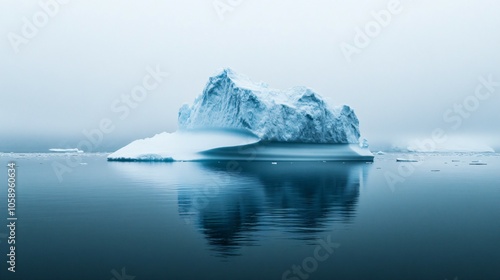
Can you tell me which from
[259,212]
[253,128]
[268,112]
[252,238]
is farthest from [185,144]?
[252,238]

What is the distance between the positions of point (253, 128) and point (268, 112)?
1763mm

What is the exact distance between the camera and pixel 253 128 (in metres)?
30.9

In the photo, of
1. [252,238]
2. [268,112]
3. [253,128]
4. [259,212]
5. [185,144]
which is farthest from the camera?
[185,144]

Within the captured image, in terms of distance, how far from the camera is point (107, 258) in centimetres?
574

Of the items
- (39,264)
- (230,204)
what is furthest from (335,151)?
(39,264)

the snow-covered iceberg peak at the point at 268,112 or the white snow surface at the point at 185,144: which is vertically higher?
the snow-covered iceberg peak at the point at 268,112

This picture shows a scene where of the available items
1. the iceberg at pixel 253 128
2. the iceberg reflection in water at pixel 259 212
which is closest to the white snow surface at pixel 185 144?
the iceberg at pixel 253 128

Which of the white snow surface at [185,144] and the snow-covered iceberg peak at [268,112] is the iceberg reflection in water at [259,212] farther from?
the snow-covered iceberg peak at [268,112]

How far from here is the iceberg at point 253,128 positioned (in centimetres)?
3112

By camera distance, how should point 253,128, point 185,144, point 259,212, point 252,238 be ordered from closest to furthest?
point 252,238 → point 259,212 → point 253,128 → point 185,144

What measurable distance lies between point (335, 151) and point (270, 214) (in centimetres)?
2683

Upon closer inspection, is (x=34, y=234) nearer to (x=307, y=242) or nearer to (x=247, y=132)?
(x=307, y=242)

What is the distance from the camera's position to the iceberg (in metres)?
31.1

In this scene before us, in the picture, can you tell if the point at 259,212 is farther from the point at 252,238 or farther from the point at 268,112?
the point at 268,112
